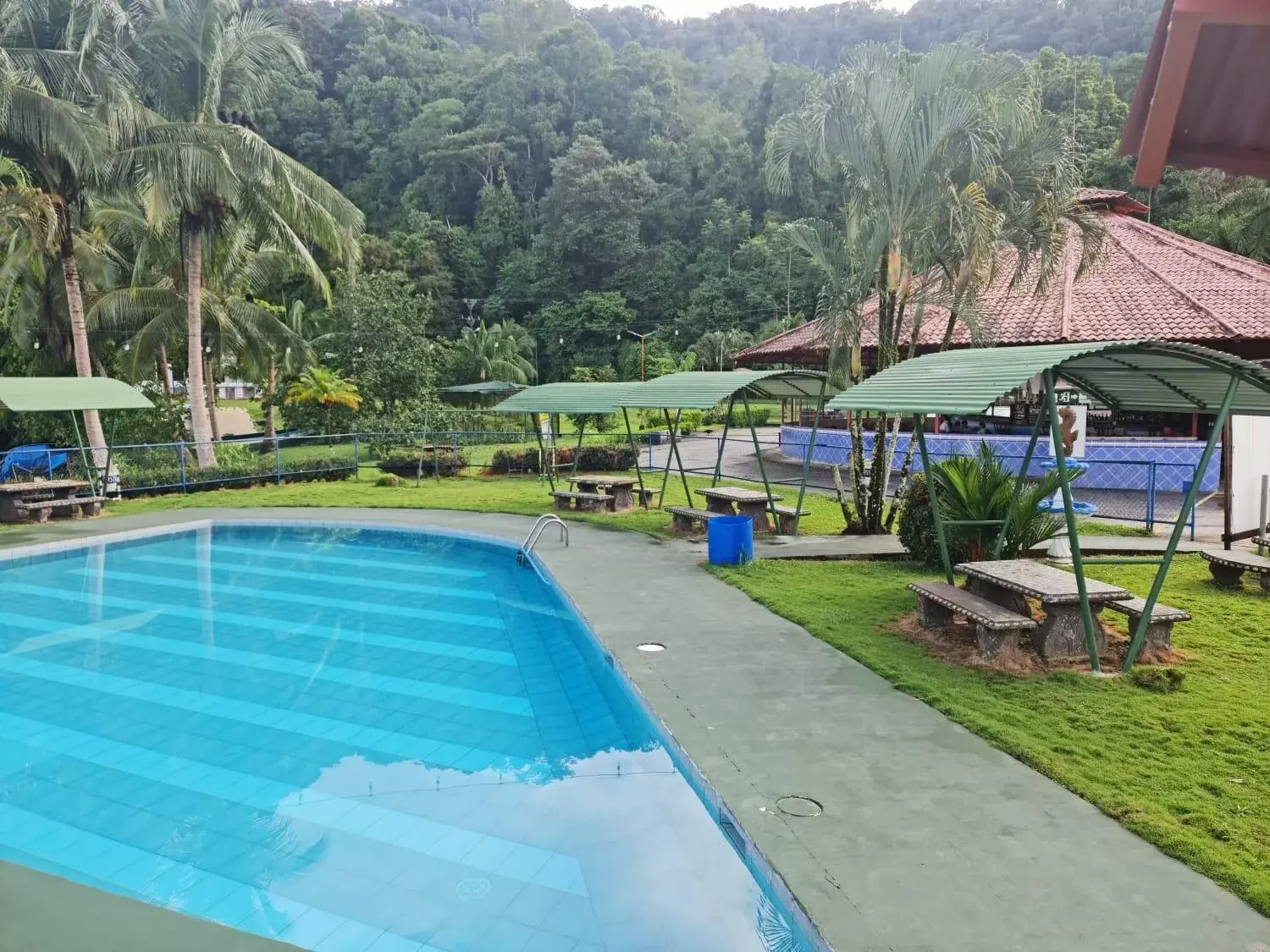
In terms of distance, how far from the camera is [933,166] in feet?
39.4

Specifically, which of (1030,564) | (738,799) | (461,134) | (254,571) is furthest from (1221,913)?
(461,134)

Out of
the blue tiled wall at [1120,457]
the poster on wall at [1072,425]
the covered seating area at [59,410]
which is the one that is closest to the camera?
the covered seating area at [59,410]

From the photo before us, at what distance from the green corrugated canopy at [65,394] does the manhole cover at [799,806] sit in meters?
16.5

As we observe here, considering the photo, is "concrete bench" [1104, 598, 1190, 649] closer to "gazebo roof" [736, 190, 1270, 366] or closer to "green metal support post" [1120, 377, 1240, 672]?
"green metal support post" [1120, 377, 1240, 672]

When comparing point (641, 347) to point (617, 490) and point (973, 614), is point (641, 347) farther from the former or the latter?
point (973, 614)

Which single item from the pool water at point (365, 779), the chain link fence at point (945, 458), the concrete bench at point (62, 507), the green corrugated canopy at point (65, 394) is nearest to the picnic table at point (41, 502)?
the concrete bench at point (62, 507)

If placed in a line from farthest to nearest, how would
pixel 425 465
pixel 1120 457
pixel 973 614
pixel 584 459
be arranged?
pixel 584 459, pixel 425 465, pixel 1120 457, pixel 973 614

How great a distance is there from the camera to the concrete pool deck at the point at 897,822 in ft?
12.2

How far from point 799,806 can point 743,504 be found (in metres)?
9.81

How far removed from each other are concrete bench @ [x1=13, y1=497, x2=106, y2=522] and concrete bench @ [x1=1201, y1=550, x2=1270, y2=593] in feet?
64.1

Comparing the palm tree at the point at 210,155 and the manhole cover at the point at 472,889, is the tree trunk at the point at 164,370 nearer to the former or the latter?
the palm tree at the point at 210,155

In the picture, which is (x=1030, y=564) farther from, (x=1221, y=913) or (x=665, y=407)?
(x=665, y=407)

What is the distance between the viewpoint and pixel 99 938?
160cm

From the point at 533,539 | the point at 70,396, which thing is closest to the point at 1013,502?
the point at 533,539
